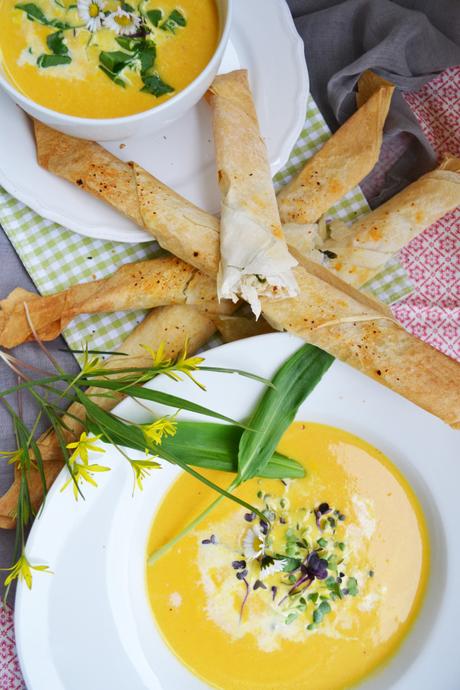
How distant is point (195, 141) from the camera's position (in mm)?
1605

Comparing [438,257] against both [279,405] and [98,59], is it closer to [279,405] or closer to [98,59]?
[279,405]

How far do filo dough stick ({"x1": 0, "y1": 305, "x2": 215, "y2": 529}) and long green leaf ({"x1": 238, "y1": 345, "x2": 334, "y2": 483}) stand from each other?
0.74 ft

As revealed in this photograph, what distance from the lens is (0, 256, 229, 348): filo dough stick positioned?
1566mm

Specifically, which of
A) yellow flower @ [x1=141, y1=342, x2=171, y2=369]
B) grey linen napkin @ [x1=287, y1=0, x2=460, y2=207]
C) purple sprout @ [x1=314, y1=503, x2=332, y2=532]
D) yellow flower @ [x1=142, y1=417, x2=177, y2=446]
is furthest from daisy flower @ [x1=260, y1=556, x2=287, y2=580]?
grey linen napkin @ [x1=287, y1=0, x2=460, y2=207]

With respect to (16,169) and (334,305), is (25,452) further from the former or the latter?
(334,305)

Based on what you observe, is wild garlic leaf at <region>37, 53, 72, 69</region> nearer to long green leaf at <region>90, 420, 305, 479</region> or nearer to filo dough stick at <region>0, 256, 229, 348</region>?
filo dough stick at <region>0, 256, 229, 348</region>

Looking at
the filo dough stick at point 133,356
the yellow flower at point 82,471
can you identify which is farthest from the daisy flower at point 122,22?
the yellow flower at point 82,471

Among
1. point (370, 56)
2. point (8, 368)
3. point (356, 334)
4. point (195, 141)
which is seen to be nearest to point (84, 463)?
point (8, 368)

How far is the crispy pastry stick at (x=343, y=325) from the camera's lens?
146cm

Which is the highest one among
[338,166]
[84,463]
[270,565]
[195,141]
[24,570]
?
[195,141]

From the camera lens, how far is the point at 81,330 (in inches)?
65.0

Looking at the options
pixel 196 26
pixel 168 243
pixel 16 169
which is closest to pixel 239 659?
pixel 168 243

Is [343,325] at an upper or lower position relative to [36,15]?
lower

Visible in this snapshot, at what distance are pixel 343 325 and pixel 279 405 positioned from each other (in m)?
0.21
